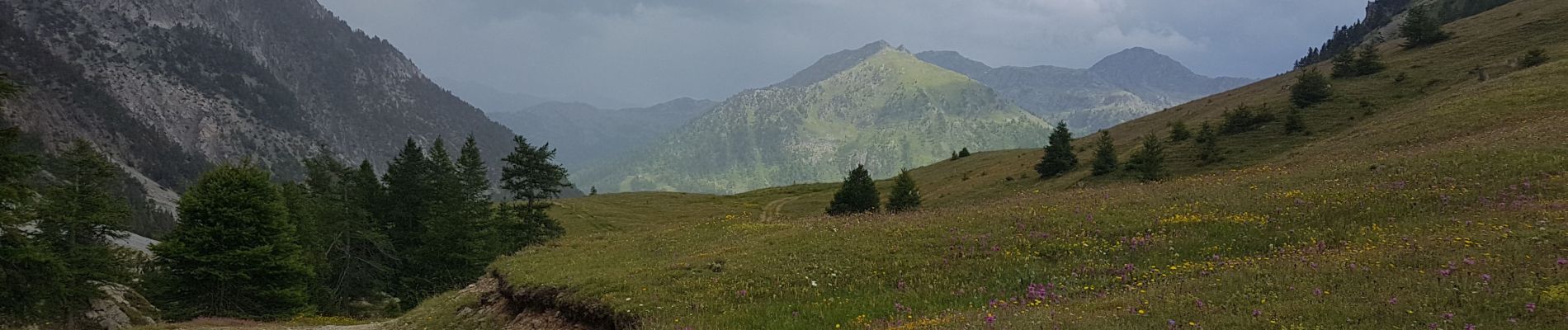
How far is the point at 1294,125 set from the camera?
48125 millimetres

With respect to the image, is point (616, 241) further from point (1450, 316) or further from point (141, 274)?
point (141, 274)

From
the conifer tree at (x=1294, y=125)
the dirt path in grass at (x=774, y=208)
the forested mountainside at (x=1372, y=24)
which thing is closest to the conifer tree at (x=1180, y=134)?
the conifer tree at (x=1294, y=125)

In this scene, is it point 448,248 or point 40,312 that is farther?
point 448,248

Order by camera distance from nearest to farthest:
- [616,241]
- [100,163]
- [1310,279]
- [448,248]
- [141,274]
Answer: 1. [1310,279]
2. [616,241]
3. [100,163]
4. [141,274]
5. [448,248]

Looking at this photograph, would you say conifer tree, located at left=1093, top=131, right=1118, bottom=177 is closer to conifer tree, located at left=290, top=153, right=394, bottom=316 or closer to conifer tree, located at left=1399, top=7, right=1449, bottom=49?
conifer tree, located at left=1399, top=7, right=1449, bottom=49

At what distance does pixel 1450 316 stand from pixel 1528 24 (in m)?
84.3

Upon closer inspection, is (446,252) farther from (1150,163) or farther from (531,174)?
(1150,163)

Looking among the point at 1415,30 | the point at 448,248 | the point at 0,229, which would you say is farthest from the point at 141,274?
the point at 1415,30

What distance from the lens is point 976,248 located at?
1855 cm

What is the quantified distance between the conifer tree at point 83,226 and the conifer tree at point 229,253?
240 cm

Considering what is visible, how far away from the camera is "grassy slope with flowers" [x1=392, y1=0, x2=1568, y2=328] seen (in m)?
10.1

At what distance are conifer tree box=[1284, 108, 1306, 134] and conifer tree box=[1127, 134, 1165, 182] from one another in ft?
31.6

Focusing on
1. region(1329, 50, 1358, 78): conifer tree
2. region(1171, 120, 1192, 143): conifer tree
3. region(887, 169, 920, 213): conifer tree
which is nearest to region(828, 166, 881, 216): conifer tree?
region(887, 169, 920, 213): conifer tree

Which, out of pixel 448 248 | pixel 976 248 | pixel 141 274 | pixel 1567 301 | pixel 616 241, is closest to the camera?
pixel 1567 301
